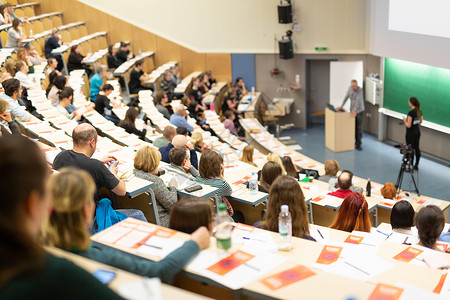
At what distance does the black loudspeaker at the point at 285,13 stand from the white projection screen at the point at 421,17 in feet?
9.06

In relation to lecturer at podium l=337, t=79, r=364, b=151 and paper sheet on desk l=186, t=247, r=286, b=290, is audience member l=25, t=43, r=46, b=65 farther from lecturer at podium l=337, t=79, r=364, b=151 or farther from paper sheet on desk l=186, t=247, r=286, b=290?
paper sheet on desk l=186, t=247, r=286, b=290

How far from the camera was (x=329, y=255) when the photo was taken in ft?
8.84

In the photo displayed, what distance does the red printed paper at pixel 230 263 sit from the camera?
230cm

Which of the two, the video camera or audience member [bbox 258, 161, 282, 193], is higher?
audience member [bbox 258, 161, 282, 193]

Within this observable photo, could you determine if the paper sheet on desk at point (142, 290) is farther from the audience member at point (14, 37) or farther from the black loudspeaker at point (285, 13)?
the black loudspeaker at point (285, 13)

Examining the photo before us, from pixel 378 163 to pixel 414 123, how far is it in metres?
1.31

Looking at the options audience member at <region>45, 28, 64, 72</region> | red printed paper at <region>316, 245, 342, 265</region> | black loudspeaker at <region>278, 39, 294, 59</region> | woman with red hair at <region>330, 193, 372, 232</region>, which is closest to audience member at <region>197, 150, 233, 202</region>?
woman with red hair at <region>330, 193, 372, 232</region>

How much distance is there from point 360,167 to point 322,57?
3.78 m

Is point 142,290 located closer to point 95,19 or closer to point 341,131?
point 341,131

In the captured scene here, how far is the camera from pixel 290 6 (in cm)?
1225

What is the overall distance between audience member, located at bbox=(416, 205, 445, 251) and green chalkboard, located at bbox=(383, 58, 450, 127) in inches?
265

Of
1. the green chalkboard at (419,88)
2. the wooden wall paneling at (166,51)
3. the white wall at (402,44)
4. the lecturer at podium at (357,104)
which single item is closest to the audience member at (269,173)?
the white wall at (402,44)

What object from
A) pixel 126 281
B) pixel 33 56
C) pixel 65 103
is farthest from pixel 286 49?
pixel 126 281

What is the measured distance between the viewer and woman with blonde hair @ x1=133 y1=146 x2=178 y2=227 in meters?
4.29
